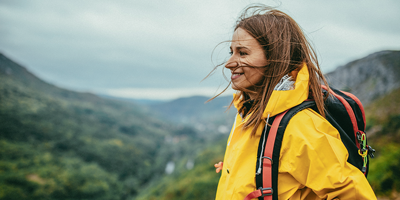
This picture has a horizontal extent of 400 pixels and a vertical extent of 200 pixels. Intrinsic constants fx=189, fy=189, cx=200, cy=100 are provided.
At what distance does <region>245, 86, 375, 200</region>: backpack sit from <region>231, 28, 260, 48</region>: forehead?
528mm

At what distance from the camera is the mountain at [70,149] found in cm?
5601

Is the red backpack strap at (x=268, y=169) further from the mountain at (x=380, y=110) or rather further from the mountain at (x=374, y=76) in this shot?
the mountain at (x=374, y=76)

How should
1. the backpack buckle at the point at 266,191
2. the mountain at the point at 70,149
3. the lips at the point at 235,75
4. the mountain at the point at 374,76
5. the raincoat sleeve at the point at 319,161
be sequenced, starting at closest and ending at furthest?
1. the raincoat sleeve at the point at 319,161
2. the backpack buckle at the point at 266,191
3. the lips at the point at 235,75
4. the mountain at the point at 374,76
5. the mountain at the point at 70,149

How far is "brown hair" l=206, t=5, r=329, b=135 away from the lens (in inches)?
51.7

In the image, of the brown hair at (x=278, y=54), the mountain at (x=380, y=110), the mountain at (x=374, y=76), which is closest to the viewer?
the brown hair at (x=278, y=54)

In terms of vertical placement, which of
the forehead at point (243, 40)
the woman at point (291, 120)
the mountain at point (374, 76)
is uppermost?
the forehead at point (243, 40)

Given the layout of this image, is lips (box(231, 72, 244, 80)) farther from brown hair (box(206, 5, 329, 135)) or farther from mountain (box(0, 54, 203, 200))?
mountain (box(0, 54, 203, 200))

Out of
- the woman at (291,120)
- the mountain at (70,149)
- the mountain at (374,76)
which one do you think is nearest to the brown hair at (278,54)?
the woman at (291,120)

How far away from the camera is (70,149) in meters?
79.1

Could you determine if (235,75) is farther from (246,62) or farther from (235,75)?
(246,62)

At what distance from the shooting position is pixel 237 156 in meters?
1.35

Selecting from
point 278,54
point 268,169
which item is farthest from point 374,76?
point 268,169

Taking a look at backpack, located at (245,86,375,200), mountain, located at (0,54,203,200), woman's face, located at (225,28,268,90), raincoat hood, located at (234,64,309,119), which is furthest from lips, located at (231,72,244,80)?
mountain, located at (0,54,203,200)

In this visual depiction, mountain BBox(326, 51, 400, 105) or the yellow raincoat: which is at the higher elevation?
the yellow raincoat
